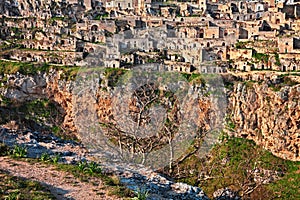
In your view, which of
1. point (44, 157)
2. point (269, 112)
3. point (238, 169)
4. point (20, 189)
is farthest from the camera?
point (269, 112)

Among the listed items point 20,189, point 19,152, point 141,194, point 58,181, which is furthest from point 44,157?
point 141,194

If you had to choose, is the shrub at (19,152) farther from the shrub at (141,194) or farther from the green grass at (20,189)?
the shrub at (141,194)

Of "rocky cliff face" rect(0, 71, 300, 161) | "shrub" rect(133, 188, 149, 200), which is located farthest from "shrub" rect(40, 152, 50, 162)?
"rocky cliff face" rect(0, 71, 300, 161)

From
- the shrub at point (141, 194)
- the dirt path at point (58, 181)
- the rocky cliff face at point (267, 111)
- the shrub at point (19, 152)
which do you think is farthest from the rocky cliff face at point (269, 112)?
the dirt path at point (58, 181)

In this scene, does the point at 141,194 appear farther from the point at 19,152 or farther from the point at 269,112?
the point at 269,112

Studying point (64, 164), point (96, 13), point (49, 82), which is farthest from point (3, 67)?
point (64, 164)

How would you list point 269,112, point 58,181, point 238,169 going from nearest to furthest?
1. point 58,181
2. point 238,169
3. point 269,112

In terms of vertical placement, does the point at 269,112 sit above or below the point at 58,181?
below

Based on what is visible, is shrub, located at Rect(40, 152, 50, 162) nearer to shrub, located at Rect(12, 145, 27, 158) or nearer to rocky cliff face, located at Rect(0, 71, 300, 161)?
shrub, located at Rect(12, 145, 27, 158)
